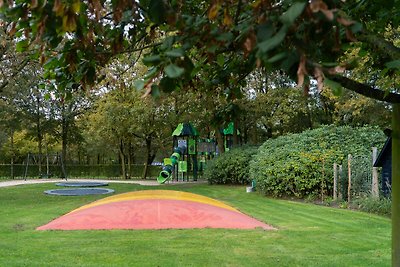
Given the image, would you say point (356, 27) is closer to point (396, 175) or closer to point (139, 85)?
point (139, 85)

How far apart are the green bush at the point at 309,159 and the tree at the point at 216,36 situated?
1292cm

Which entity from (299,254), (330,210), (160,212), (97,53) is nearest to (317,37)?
(97,53)

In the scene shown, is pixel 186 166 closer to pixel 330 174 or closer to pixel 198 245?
pixel 330 174

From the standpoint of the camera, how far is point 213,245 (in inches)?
320

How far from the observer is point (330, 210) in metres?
13.2

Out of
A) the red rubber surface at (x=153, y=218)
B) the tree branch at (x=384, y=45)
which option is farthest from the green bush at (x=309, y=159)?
the tree branch at (x=384, y=45)

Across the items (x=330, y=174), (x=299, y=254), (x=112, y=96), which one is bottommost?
(x=299, y=254)

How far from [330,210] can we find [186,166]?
1758cm

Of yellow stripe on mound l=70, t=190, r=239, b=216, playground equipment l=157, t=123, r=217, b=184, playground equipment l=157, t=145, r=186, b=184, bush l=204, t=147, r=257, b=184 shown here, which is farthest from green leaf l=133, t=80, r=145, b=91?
playground equipment l=157, t=123, r=217, b=184

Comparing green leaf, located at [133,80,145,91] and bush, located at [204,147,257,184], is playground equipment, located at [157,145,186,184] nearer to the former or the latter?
bush, located at [204,147,257,184]

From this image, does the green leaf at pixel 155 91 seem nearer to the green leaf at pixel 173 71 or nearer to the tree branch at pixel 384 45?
the green leaf at pixel 173 71

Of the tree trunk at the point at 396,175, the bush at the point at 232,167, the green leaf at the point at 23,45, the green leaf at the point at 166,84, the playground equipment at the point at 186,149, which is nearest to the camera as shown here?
the green leaf at the point at 166,84

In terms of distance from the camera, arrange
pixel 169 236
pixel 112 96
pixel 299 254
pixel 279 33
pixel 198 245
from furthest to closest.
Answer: pixel 112 96 → pixel 169 236 → pixel 198 245 → pixel 299 254 → pixel 279 33

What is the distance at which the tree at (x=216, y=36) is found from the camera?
1.53 metres
